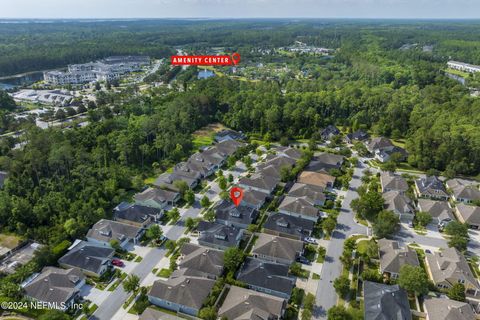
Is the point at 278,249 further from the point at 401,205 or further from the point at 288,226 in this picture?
the point at 401,205

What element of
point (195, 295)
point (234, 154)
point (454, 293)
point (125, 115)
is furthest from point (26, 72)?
point (454, 293)

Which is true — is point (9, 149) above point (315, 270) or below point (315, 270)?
above

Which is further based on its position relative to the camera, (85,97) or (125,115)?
(85,97)

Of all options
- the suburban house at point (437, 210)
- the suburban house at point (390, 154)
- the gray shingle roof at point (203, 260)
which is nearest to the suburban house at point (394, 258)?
the suburban house at point (437, 210)

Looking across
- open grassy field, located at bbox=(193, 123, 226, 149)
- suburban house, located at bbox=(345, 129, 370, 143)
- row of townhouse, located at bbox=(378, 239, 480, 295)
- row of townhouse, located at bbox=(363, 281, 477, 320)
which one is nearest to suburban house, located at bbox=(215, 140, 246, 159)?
open grassy field, located at bbox=(193, 123, 226, 149)

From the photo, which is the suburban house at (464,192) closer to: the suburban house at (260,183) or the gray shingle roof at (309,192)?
the gray shingle roof at (309,192)

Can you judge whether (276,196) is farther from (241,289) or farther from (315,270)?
(241,289)
